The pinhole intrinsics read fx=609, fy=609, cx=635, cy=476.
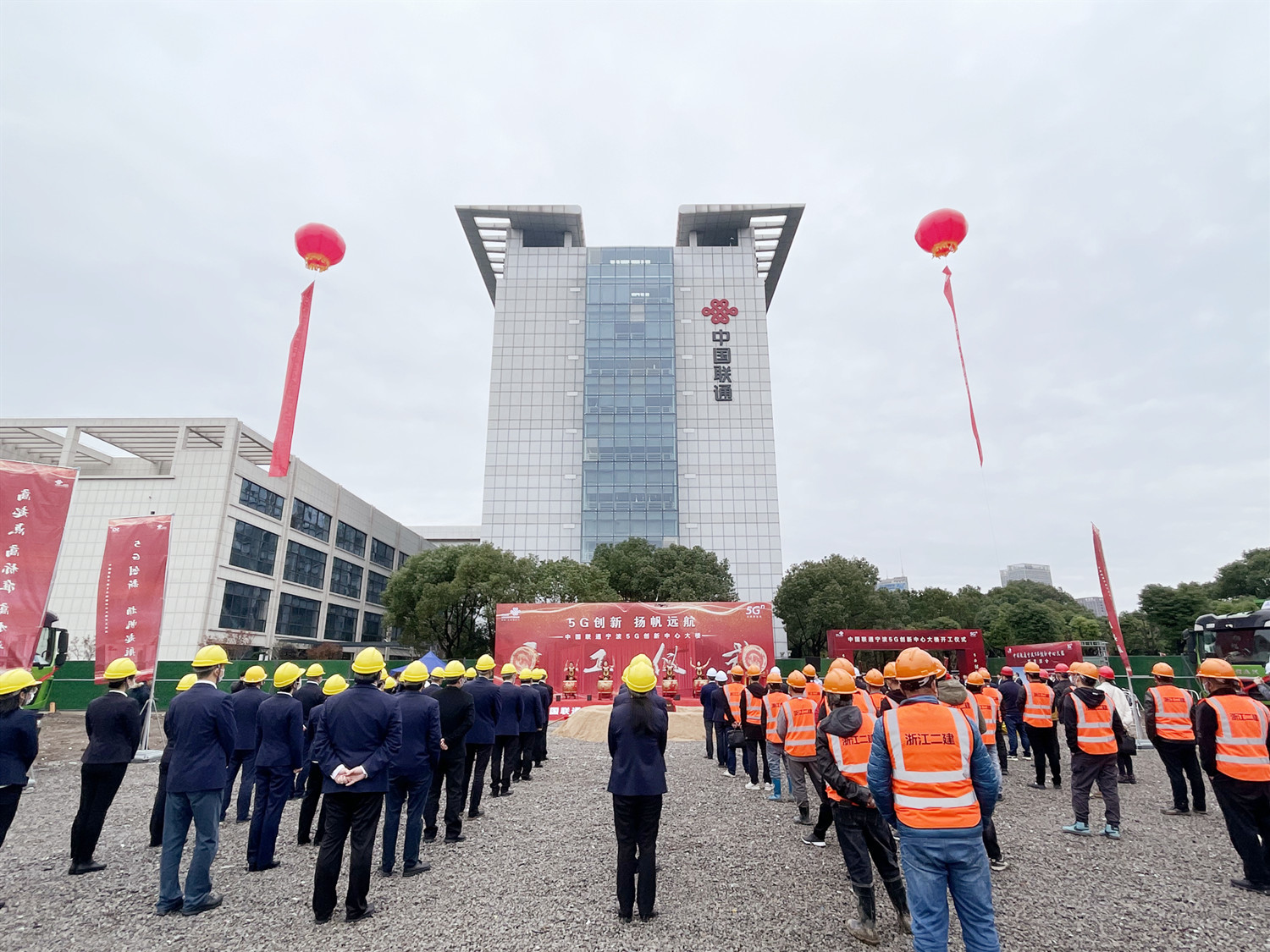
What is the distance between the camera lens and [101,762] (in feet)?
19.7

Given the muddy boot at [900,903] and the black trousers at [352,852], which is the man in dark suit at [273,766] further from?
the muddy boot at [900,903]

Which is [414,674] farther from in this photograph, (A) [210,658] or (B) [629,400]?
(B) [629,400]

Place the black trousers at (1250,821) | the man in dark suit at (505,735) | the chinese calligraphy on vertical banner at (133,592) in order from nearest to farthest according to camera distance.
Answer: the black trousers at (1250,821), the man in dark suit at (505,735), the chinese calligraphy on vertical banner at (133,592)

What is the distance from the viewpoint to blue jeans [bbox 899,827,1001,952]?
3.38 meters

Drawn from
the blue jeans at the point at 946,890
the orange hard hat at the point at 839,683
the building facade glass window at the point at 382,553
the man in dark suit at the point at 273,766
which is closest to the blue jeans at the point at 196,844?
the man in dark suit at the point at 273,766

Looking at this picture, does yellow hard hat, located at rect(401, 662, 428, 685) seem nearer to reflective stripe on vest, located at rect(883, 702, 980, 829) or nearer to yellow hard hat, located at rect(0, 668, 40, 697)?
yellow hard hat, located at rect(0, 668, 40, 697)

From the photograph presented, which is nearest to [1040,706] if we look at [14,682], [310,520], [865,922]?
[865,922]

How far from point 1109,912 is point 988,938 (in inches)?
112

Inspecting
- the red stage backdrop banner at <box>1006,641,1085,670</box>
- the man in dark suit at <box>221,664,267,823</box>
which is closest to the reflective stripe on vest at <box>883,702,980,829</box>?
the man in dark suit at <box>221,664,267,823</box>

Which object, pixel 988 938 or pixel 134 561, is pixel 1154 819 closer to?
pixel 988 938

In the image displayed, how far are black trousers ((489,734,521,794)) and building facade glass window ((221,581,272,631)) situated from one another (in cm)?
3212

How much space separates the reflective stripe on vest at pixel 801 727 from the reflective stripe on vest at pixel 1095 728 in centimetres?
304

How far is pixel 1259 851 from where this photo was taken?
18.1ft

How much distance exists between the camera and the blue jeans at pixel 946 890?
3.38 meters
